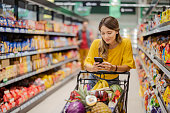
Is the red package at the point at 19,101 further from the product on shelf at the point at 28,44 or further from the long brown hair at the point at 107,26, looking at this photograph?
the long brown hair at the point at 107,26

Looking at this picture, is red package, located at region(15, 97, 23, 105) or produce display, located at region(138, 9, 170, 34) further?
red package, located at region(15, 97, 23, 105)

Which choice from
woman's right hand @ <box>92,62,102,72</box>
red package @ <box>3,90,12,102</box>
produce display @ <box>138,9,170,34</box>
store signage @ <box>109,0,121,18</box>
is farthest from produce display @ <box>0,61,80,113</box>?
store signage @ <box>109,0,121,18</box>

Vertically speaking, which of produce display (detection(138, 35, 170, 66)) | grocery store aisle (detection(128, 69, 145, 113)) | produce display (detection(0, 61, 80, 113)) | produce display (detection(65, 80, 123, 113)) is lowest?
grocery store aisle (detection(128, 69, 145, 113))

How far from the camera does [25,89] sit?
4082 millimetres

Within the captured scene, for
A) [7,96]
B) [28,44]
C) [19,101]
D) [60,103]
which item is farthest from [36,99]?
[28,44]

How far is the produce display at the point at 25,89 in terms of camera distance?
3455mm

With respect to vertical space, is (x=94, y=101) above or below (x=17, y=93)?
above

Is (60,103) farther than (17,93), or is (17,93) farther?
(60,103)

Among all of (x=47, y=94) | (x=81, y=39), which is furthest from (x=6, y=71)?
(x=81, y=39)

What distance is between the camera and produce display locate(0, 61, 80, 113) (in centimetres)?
345

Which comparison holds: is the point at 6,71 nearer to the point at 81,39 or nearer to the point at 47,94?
the point at 47,94

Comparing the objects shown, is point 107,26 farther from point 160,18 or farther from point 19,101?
point 19,101

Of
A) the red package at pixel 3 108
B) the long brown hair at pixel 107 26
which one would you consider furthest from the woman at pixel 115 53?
the red package at pixel 3 108

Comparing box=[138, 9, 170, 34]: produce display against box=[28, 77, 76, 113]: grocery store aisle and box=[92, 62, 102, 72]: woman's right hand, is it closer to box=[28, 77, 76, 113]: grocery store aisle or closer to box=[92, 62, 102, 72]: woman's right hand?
box=[92, 62, 102, 72]: woman's right hand
